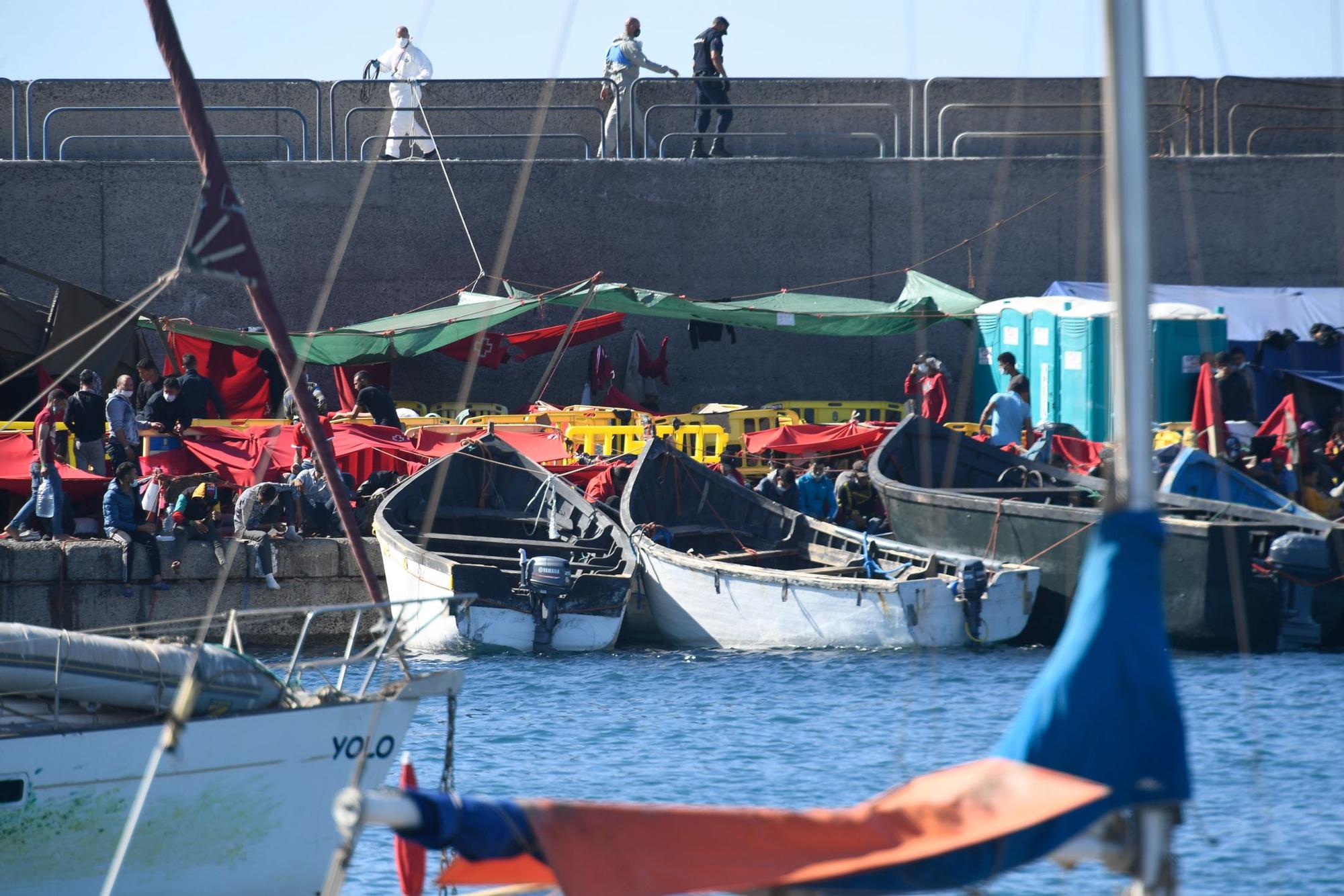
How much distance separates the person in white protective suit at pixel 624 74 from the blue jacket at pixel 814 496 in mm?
7688

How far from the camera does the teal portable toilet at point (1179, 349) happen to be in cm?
2055

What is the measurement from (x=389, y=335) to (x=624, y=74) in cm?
657

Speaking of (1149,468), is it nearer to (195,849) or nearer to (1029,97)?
(195,849)

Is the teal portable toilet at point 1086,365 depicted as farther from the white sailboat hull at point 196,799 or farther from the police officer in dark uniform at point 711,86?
the white sailboat hull at point 196,799

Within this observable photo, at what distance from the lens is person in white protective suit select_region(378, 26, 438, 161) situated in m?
23.5

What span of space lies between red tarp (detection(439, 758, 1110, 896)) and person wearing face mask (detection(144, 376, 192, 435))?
1480 centimetres

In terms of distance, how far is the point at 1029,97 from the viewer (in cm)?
2475

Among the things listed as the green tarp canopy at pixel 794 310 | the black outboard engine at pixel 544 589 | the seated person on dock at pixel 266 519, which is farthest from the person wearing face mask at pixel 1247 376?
the seated person on dock at pixel 266 519

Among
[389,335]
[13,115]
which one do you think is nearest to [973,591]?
[389,335]

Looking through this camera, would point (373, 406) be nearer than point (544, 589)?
No

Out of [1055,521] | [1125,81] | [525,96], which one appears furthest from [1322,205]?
[1125,81]

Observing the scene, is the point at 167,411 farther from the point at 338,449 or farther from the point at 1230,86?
the point at 1230,86

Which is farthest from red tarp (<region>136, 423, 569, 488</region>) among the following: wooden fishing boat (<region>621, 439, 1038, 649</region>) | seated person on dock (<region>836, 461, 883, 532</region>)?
seated person on dock (<region>836, 461, 883, 532</region>)

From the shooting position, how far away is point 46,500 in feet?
54.9
